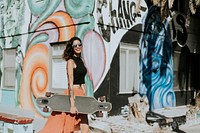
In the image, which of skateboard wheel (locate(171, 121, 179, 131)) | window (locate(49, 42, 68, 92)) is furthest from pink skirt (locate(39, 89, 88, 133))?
skateboard wheel (locate(171, 121, 179, 131))

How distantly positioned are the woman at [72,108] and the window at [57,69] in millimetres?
2816

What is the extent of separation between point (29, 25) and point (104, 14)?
3.18m

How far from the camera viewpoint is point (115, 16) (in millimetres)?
8812

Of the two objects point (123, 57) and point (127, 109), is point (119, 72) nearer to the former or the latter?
point (123, 57)

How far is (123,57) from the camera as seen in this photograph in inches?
364

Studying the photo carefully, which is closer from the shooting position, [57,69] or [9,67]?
[57,69]

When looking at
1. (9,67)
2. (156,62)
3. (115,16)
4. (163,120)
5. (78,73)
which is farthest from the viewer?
(9,67)

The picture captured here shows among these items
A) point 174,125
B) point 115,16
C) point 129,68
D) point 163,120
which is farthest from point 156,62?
point 115,16

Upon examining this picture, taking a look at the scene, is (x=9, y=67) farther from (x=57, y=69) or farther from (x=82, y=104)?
(x=82, y=104)

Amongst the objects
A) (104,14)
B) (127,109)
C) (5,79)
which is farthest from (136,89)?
(5,79)

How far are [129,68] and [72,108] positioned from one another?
3.57 metres

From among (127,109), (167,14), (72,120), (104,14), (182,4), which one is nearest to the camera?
(72,120)

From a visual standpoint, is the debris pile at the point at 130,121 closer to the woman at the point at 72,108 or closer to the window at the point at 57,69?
the window at the point at 57,69

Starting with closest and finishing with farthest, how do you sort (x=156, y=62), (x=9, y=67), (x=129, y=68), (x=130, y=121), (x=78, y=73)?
(x=78, y=73) → (x=130, y=121) → (x=129, y=68) → (x=156, y=62) → (x=9, y=67)
